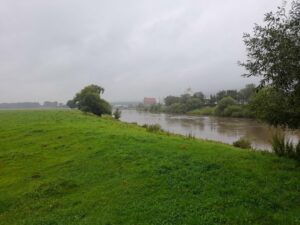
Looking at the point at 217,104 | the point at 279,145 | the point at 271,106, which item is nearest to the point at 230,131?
the point at 279,145

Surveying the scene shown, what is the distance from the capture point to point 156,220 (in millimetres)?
→ 6984

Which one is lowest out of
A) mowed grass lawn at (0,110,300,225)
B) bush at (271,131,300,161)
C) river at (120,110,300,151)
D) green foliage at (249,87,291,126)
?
river at (120,110,300,151)

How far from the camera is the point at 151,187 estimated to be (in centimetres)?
901

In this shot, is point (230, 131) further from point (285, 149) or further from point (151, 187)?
point (151, 187)

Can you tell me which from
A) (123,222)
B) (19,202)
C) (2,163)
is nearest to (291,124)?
(123,222)

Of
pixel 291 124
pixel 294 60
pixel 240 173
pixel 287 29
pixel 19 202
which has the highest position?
pixel 287 29

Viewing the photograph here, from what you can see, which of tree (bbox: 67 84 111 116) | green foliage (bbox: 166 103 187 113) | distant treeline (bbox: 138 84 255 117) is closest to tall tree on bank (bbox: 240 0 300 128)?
tree (bbox: 67 84 111 116)

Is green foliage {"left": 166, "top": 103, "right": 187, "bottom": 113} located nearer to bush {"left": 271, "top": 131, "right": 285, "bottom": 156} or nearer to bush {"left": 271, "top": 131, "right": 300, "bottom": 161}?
bush {"left": 271, "top": 131, "right": 285, "bottom": 156}

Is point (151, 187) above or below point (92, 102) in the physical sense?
below

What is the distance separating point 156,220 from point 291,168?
17.1ft

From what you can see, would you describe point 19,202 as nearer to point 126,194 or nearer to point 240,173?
point 126,194

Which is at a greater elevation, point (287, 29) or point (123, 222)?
point (287, 29)

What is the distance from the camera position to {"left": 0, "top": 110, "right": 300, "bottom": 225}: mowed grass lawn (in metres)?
7.19

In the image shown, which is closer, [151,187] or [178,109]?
[151,187]
